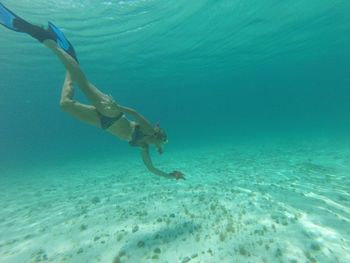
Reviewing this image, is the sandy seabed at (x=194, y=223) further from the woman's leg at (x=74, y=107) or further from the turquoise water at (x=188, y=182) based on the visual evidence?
the woman's leg at (x=74, y=107)

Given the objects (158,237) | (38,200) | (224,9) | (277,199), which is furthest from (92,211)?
(224,9)

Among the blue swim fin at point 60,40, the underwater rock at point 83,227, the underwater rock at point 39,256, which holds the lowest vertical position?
the underwater rock at point 39,256

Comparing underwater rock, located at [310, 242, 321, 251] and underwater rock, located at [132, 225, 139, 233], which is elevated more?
underwater rock, located at [132, 225, 139, 233]

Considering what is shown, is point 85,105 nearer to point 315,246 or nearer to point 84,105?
point 84,105

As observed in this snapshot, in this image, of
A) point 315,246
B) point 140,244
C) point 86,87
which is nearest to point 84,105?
point 86,87

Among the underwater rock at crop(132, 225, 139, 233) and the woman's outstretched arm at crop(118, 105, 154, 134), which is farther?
the underwater rock at crop(132, 225, 139, 233)

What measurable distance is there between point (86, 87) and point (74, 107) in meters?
0.56

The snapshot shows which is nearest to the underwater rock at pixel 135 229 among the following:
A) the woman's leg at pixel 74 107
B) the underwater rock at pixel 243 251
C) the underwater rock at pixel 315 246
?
the underwater rock at pixel 243 251

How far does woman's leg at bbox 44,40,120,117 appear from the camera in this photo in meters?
5.21

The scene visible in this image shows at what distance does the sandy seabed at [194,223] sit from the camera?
5.34 m

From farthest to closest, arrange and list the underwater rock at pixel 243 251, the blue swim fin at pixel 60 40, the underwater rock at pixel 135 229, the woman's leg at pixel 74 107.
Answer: the underwater rock at pixel 135 229
the blue swim fin at pixel 60 40
the underwater rock at pixel 243 251
the woman's leg at pixel 74 107

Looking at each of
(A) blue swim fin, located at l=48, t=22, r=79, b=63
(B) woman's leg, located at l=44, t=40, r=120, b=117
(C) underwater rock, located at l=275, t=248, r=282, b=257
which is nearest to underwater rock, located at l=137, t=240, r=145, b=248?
(C) underwater rock, located at l=275, t=248, r=282, b=257

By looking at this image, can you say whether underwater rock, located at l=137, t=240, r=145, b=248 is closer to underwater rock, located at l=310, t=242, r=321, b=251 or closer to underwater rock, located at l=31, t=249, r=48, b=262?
underwater rock, located at l=31, t=249, r=48, b=262

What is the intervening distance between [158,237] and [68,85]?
440cm
